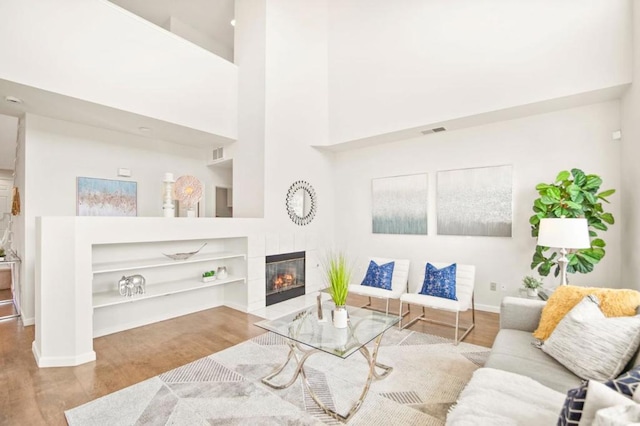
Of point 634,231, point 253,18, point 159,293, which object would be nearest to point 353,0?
point 253,18

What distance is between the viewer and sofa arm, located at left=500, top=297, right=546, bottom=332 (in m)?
2.43

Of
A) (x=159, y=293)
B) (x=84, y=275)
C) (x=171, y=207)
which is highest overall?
(x=171, y=207)

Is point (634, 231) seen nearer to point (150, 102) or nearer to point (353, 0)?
point (353, 0)

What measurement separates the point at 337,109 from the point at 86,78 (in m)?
3.63

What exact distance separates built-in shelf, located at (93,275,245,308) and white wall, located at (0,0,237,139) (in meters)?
2.29

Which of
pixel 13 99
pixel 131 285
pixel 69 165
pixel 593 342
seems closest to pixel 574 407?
pixel 593 342

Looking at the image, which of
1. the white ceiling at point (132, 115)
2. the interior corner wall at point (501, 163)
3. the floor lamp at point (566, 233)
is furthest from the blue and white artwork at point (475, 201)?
the white ceiling at point (132, 115)

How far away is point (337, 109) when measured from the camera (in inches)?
217

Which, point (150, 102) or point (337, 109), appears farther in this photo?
point (337, 109)

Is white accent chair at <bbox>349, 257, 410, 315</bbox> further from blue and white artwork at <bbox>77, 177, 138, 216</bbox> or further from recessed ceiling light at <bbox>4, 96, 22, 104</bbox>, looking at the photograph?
recessed ceiling light at <bbox>4, 96, 22, 104</bbox>

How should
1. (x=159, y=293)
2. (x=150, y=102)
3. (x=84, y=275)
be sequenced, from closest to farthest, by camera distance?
(x=84, y=275) → (x=159, y=293) → (x=150, y=102)

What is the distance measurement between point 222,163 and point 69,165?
2191 millimetres

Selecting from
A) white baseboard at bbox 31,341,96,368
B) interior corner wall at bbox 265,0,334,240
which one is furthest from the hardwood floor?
interior corner wall at bbox 265,0,334,240

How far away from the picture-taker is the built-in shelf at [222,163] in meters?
5.41
